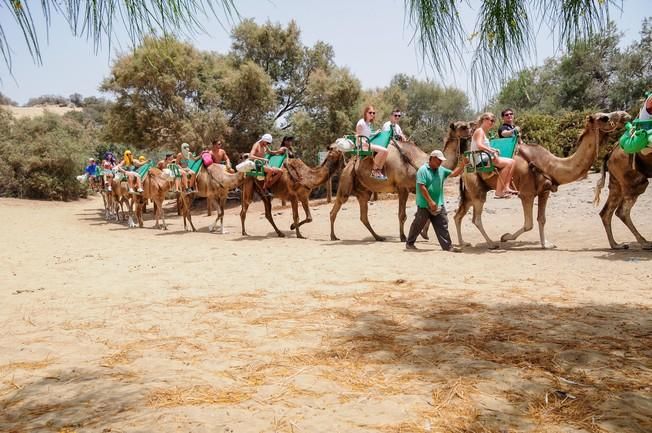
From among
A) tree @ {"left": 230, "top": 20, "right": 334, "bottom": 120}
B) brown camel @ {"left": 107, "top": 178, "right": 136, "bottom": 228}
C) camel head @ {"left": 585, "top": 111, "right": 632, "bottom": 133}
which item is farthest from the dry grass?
tree @ {"left": 230, "top": 20, "right": 334, "bottom": 120}

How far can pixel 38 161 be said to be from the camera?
31453 millimetres

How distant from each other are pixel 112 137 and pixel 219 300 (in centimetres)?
2392

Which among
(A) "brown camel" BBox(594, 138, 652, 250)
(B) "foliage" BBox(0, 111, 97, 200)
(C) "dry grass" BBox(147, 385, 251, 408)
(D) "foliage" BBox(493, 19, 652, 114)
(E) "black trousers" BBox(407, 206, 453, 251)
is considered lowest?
(C) "dry grass" BBox(147, 385, 251, 408)

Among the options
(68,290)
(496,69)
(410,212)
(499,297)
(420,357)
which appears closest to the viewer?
(496,69)

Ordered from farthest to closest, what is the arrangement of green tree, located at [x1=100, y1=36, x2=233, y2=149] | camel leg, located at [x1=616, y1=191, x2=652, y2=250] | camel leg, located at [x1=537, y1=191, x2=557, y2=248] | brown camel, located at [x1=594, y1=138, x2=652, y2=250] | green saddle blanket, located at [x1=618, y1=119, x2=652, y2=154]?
green tree, located at [x1=100, y1=36, x2=233, y2=149]
camel leg, located at [x1=537, y1=191, x2=557, y2=248]
camel leg, located at [x1=616, y1=191, x2=652, y2=250]
brown camel, located at [x1=594, y1=138, x2=652, y2=250]
green saddle blanket, located at [x1=618, y1=119, x2=652, y2=154]

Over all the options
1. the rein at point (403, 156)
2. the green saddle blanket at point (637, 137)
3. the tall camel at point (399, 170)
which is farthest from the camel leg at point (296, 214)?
the green saddle blanket at point (637, 137)

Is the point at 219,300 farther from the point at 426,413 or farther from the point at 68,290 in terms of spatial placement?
the point at 426,413

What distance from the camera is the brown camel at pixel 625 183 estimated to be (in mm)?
8062

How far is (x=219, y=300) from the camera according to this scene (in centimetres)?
580

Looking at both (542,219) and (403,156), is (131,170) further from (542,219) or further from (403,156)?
(542,219)

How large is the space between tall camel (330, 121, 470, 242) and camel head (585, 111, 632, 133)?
2.16 m

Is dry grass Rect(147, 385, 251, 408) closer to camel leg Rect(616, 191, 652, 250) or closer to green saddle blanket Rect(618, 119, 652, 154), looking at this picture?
green saddle blanket Rect(618, 119, 652, 154)

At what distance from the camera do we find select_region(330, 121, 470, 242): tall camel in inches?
395

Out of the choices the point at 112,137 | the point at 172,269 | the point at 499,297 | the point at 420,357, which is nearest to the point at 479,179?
the point at 499,297
